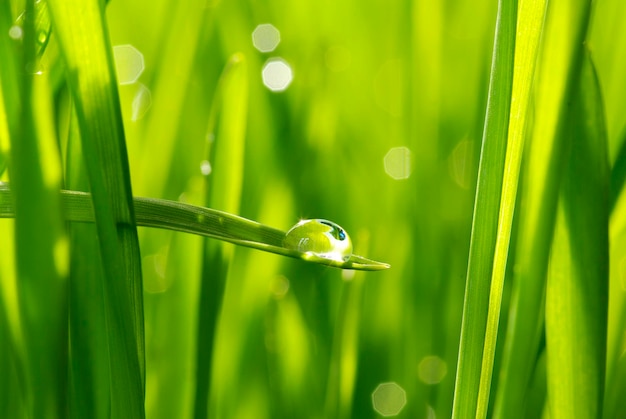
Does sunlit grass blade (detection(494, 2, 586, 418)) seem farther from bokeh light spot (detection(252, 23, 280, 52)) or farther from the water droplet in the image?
bokeh light spot (detection(252, 23, 280, 52))

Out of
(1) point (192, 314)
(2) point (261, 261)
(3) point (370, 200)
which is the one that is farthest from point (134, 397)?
(3) point (370, 200)

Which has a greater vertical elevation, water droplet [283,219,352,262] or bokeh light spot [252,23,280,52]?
bokeh light spot [252,23,280,52]

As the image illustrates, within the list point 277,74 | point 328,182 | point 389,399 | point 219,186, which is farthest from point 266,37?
point 389,399

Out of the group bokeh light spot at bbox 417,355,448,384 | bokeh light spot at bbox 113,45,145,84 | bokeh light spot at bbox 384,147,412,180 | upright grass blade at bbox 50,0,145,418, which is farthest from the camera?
bokeh light spot at bbox 113,45,145,84

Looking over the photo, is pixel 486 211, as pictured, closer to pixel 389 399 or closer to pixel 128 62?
pixel 389 399

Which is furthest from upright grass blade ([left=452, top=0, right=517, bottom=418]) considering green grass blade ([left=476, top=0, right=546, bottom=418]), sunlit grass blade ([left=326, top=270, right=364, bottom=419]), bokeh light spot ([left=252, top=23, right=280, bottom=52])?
bokeh light spot ([left=252, top=23, right=280, bottom=52])

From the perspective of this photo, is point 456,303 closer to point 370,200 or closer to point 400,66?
point 370,200

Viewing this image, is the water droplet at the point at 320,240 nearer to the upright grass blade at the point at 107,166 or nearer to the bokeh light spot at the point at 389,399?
the upright grass blade at the point at 107,166
